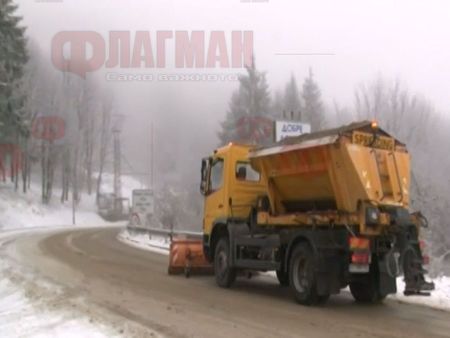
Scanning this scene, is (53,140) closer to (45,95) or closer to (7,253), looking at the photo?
(45,95)

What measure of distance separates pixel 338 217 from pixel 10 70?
38810 millimetres

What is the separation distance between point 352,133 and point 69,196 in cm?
6893

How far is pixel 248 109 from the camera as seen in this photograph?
53469mm

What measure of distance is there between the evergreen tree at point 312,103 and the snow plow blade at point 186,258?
46.2 m

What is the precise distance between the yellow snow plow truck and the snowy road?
0.55 metres

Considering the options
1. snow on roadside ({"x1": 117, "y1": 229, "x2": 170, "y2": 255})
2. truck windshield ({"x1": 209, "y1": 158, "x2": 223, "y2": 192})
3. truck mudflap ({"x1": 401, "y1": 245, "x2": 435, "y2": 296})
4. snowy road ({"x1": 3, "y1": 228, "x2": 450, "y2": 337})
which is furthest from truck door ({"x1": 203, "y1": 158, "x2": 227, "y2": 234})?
snow on roadside ({"x1": 117, "y1": 229, "x2": 170, "y2": 255})

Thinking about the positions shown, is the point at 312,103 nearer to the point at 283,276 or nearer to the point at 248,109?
the point at 248,109

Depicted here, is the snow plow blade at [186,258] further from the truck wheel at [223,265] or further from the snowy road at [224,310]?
the truck wheel at [223,265]

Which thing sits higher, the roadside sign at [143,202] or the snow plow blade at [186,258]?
the roadside sign at [143,202]

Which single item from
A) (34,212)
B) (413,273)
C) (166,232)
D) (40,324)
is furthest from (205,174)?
(34,212)

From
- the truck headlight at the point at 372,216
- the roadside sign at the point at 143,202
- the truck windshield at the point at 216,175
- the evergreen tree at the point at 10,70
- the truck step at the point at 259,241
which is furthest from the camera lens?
the evergreen tree at the point at 10,70

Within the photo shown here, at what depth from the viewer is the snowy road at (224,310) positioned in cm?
826

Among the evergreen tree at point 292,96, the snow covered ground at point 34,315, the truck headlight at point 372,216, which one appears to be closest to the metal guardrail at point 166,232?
the snow covered ground at point 34,315

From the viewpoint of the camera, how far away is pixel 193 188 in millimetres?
57062
